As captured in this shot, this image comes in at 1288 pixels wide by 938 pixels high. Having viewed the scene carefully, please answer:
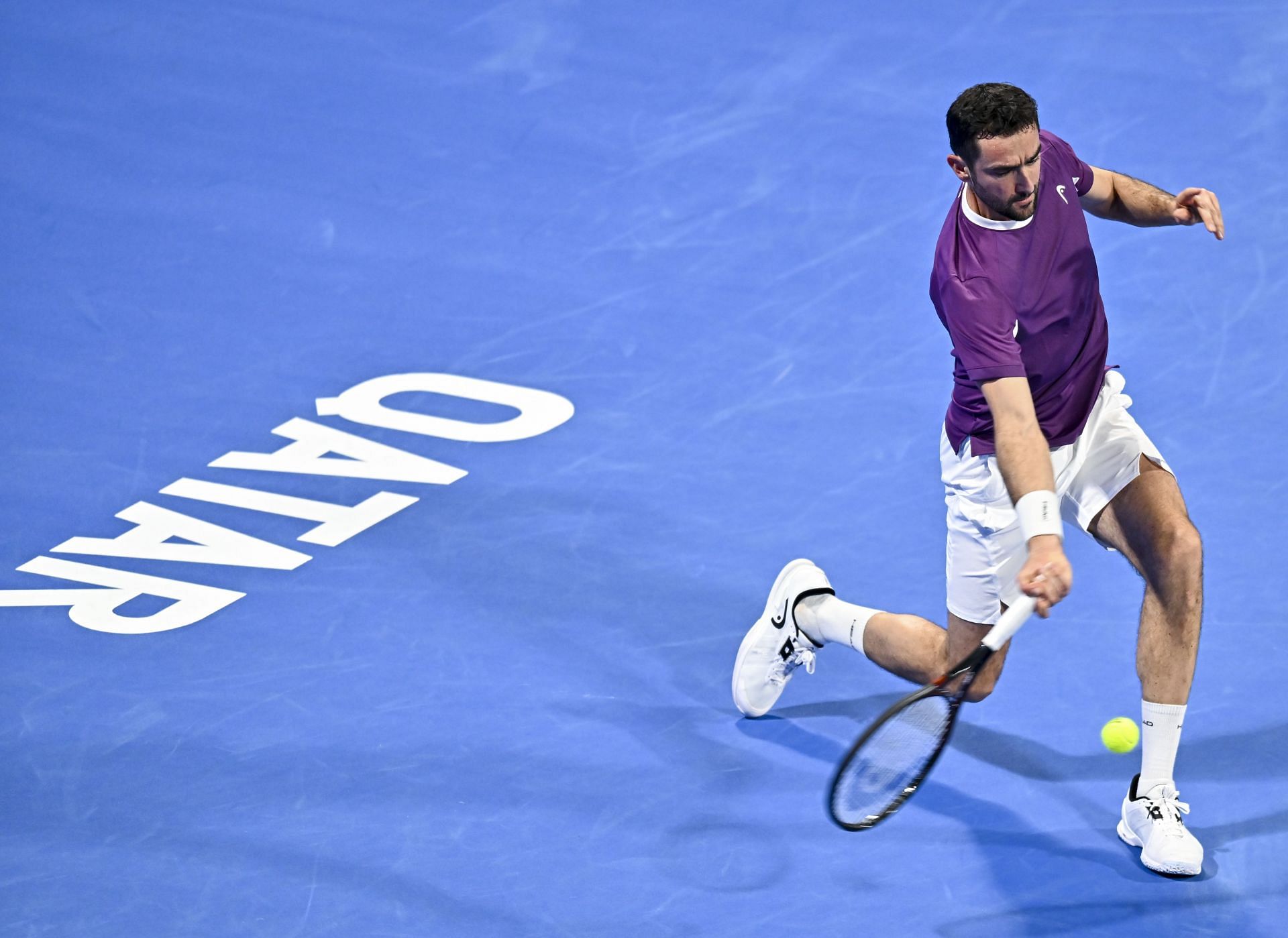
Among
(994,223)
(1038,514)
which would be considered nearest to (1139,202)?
(994,223)

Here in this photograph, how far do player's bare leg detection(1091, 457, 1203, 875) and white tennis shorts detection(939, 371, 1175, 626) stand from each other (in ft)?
0.20

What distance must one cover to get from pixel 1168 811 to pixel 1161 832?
0.07 meters

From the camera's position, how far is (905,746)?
4.36 meters

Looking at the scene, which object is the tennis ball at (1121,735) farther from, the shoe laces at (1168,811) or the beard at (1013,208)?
the beard at (1013,208)

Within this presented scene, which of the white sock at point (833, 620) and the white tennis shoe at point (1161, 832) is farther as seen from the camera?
the white sock at point (833, 620)

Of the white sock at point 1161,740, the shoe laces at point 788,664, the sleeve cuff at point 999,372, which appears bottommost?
the white sock at point 1161,740

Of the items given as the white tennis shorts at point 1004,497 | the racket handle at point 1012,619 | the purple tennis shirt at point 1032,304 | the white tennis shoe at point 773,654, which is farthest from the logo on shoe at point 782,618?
the racket handle at point 1012,619

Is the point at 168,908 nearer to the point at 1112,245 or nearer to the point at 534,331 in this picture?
the point at 534,331

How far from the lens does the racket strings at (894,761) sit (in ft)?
14.0

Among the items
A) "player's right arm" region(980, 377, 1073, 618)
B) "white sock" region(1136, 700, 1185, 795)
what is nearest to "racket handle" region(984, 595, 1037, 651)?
"player's right arm" region(980, 377, 1073, 618)

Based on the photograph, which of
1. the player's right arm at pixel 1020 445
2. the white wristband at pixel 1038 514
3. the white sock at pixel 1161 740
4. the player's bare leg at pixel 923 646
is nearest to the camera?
the white wristband at pixel 1038 514

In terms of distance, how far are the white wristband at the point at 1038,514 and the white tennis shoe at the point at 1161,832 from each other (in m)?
0.87

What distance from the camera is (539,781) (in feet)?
16.7

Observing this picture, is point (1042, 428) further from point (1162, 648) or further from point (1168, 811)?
point (1168, 811)
